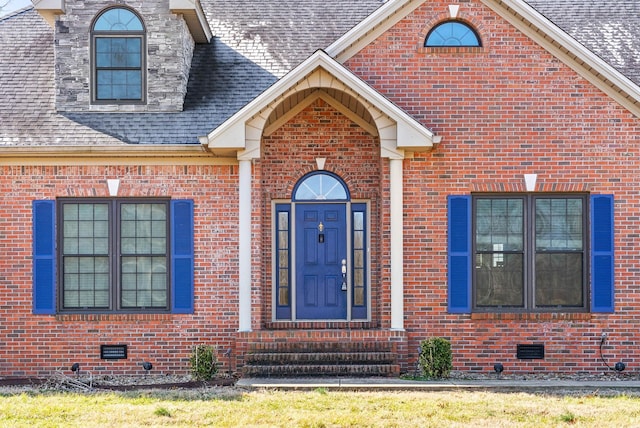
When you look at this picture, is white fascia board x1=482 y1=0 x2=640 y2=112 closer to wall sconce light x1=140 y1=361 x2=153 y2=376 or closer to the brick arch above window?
the brick arch above window

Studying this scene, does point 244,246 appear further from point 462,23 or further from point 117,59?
point 462,23

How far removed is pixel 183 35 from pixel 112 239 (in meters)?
3.53

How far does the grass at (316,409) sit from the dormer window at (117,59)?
512 centimetres

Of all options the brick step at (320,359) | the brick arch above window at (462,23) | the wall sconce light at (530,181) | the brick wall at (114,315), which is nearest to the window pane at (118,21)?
the brick wall at (114,315)

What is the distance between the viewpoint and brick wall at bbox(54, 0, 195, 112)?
1359 cm

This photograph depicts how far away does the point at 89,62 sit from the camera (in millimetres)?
13609

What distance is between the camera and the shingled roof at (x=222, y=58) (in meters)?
13.2

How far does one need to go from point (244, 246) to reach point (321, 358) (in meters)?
2.00

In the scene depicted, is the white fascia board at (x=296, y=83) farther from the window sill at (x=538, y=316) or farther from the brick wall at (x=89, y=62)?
the window sill at (x=538, y=316)

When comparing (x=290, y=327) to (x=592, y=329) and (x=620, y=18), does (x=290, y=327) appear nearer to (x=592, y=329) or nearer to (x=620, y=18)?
(x=592, y=329)

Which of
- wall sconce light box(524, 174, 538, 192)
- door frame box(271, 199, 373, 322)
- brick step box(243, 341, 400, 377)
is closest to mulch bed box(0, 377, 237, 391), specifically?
brick step box(243, 341, 400, 377)

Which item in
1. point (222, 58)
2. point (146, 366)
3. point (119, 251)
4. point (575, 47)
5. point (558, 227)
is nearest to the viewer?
point (575, 47)

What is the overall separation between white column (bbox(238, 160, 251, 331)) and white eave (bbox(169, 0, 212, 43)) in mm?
2847

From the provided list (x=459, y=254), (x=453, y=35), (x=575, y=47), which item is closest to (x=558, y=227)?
(x=459, y=254)
